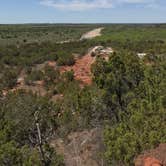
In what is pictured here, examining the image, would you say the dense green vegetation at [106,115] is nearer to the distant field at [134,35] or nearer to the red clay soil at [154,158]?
the red clay soil at [154,158]

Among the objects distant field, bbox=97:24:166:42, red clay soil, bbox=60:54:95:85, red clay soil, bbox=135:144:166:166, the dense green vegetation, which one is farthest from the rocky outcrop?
distant field, bbox=97:24:166:42

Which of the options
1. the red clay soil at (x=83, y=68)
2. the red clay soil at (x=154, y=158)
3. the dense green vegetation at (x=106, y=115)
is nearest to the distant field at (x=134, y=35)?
the red clay soil at (x=83, y=68)

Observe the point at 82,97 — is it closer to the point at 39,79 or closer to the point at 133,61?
the point at 133,61

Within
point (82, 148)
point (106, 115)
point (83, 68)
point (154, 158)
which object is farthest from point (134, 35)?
point (154, 158)

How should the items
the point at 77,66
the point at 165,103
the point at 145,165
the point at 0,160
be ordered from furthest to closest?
the point at 77,66 → the point at 165,103 → the point at 0,160 → the point at 145,165

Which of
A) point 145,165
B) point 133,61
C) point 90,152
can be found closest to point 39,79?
point 133,61

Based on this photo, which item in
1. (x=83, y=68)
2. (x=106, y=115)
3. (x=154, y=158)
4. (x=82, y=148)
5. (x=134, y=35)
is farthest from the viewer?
(x=134, y=35)

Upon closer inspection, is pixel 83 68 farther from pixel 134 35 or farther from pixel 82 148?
pixel 134 35
